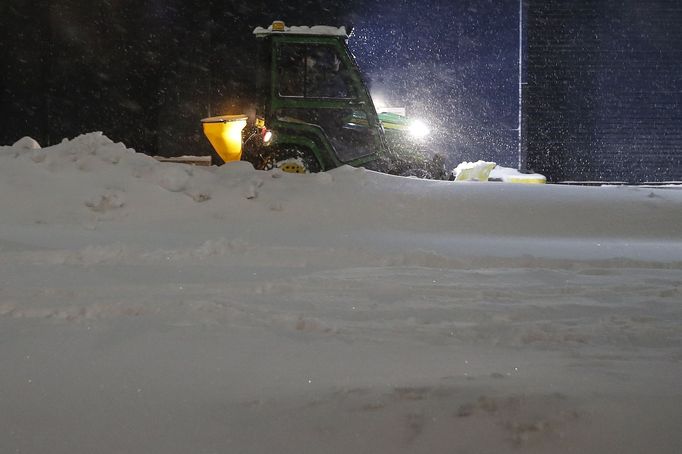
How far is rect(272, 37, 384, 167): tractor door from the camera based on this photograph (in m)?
10.1

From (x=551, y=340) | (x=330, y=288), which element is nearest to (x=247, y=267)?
(x=330, y=288)

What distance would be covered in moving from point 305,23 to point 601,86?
256 inches

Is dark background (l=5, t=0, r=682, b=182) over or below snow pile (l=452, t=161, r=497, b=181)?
over

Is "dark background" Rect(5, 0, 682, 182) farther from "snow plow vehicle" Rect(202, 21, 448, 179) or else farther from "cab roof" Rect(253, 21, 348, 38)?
"cab roof" Rect(253, 21, 348, 38)

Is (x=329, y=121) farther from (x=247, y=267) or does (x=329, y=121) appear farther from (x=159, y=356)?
(x=159, y=356)

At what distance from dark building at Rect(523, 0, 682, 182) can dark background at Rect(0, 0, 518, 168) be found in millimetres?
598

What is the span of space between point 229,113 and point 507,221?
9.25 meters

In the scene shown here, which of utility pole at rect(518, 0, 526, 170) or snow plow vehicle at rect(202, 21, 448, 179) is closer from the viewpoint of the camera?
snow plow vehicle at rect(202, 21, 448, 179)

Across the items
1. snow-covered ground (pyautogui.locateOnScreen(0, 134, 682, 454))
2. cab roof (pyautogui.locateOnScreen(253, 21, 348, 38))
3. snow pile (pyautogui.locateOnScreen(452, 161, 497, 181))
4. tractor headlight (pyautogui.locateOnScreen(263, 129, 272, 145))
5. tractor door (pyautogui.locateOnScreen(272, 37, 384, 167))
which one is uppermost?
cab roof (pyautogui.locateOnScreen(253, 21, 348, 38))

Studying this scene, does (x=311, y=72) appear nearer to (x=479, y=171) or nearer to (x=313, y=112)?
(x=313, y=112)

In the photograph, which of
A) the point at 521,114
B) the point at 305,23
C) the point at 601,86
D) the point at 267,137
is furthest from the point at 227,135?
the point at 601,86

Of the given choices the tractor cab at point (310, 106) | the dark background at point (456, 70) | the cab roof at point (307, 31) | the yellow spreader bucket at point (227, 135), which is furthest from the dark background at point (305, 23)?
the cab roof at point (307, 31)

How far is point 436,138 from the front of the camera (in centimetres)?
1534

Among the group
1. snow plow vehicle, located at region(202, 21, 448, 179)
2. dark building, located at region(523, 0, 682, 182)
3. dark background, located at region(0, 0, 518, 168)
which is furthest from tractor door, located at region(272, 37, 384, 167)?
dark building, located at region(523, 0, 682, 182)
